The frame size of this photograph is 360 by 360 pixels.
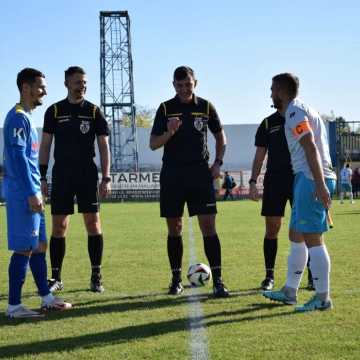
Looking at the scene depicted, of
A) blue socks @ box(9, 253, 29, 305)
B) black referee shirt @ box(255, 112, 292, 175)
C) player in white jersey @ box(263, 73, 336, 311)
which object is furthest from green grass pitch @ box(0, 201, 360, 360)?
black referee shirt @ box(255, 112, 292, 175)

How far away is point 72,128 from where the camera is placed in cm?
696

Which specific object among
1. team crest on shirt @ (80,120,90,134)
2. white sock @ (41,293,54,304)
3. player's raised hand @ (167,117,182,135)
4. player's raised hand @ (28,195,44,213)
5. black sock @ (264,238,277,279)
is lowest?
white sock @ (41,293,54,304)

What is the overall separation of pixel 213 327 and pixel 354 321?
1159mm

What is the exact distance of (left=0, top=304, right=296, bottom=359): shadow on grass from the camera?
176 inches

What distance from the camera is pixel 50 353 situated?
438cm

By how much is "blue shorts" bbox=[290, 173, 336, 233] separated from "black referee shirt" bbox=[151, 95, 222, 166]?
1.48 metres

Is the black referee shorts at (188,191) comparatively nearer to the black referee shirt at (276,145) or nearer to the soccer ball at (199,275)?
the soccer ball at (199,275)

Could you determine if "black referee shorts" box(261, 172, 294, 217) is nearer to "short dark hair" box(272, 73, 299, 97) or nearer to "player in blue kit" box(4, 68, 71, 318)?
"short dark hair" box(272, 73, 299, 97)

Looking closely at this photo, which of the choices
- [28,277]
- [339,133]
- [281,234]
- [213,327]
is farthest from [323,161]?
[339,133]

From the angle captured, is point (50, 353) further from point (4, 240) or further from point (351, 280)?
point (4, 240)

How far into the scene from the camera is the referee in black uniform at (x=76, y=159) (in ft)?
22.9

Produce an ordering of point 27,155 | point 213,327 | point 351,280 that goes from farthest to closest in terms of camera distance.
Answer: point 351,280 → point 27,155 → point 213,327

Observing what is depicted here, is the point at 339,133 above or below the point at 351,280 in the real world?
above

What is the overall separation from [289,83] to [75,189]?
2.70m
